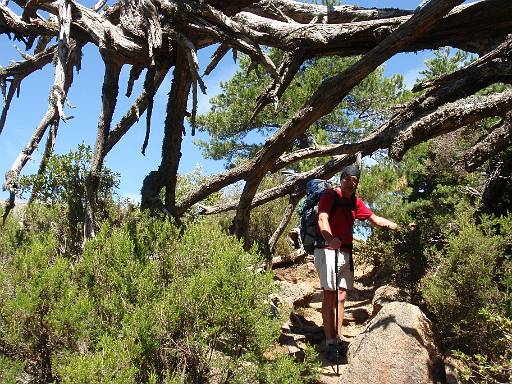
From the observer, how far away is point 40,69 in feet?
23.2

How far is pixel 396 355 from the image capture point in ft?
14.3

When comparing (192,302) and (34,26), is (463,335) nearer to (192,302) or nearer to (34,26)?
(192,302)

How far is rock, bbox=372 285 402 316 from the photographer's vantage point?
6.47 metres

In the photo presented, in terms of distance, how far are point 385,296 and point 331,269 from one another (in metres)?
1.82

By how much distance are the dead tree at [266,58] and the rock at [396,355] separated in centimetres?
149

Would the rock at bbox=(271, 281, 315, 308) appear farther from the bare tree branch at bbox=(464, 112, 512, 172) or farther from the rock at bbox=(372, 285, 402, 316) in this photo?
the bare tree branch at bbox=(464, 112, 512, 172)

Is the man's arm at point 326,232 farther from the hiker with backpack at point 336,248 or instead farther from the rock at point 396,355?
the rock at point 396,355

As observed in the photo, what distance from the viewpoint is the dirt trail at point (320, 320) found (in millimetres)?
5254

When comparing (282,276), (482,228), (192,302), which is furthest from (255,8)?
(282,276)

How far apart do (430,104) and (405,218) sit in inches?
78.9

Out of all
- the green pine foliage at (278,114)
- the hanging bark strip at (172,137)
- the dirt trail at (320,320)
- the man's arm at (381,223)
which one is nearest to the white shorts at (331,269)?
the man's arm at (381,223)

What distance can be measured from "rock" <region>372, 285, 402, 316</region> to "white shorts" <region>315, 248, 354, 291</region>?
103 cm

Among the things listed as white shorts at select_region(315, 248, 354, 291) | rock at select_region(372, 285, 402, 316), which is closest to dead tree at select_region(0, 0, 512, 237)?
white shorts at select_region(315, 248, 354, 291)

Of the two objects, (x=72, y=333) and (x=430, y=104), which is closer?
(x=72, y=333)
